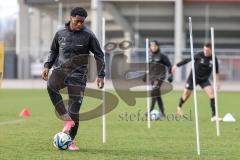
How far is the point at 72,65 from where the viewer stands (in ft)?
31.6

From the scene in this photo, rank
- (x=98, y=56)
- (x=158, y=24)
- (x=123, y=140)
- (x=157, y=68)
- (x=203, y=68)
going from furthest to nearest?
(x=158, y=24)
(x=157, y=68)
(x=203, y=68)
(x=123, y=140)
(x=98, y=56)

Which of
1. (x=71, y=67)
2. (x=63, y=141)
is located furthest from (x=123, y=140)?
(x=71, y=67)

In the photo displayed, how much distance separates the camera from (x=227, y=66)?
146 feet

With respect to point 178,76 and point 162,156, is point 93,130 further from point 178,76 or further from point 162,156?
point 178,76

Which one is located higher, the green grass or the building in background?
the building in background

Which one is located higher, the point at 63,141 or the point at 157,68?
the point at 157,68

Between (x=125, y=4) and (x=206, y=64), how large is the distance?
1345 inches

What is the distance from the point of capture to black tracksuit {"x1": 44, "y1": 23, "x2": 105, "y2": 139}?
31.0 ft

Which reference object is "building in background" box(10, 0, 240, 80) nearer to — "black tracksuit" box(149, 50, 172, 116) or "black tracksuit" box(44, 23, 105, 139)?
"black tracksuit" box(149, 50, 172, 116)

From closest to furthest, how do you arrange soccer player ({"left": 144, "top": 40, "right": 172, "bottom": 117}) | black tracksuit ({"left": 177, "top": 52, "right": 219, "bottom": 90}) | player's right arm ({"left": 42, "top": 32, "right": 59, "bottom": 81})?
player's right arm ({"left": 42, "top": 32, "right": 59, "bottom": 81}), black tracksuit ({"left": 177, "top": 52, "right": 219, "bottom": 90}), soccer player ({"left": 144, "top": 40, "right": 172, "bottom": 117})

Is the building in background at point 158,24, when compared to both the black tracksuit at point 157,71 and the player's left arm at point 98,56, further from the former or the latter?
the player's left arm at point 98,56

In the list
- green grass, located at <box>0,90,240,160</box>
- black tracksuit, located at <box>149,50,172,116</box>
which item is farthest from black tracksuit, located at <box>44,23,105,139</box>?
black tracksuit, located at <box>149,50,172,116</box>

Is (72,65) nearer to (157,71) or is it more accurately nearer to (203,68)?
(203,68)

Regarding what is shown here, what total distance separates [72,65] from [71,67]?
35mm
